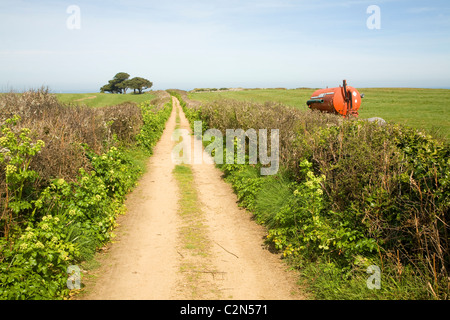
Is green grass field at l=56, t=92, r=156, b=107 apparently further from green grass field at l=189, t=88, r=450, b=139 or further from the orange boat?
the orange boat

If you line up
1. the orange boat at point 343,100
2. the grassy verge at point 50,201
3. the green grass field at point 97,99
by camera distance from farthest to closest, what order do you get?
the green grass field at point 97,99 → the orange boat at point 343,100 → the grassy verge at point 50,201

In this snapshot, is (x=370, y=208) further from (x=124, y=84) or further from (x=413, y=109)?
(x=124, y=84)

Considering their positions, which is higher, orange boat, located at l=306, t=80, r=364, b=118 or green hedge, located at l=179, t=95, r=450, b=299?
orange boat, located at l=306, t=80, r=364, b=118

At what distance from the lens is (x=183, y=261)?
548cm

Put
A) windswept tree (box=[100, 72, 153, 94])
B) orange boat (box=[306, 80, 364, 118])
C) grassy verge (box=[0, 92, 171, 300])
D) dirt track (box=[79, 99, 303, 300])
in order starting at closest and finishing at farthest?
grassy verge (box=[0, 92, 171, 300]) → dirt track (box=[79, 99, 303, 300]) → orange boat (box=[306, 80, 364, 118]) → windswept tree (box=[100, 72, 153, 94])

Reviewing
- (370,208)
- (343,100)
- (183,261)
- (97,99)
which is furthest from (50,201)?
(97,99)

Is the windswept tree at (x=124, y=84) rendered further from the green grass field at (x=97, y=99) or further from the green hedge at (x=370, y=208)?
the green hedge at (x=370, y=208)

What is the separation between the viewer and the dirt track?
4.61m

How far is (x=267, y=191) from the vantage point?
782 cm

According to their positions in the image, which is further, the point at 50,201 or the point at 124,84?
the point at 124,84

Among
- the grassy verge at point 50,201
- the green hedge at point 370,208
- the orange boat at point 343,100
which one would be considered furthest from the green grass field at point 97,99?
the green hedge at point 370,208

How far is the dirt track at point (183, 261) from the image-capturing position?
4.61m

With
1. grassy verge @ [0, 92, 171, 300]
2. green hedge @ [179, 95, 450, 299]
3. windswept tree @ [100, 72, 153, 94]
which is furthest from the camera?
windswept tree @ [100, 72, 153, 94]

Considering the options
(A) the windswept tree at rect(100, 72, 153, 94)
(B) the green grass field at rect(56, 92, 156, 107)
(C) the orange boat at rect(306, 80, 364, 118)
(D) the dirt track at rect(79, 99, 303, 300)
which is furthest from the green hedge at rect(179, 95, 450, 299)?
(A) the windswept tree at rect(100, 72, 153, 94)
